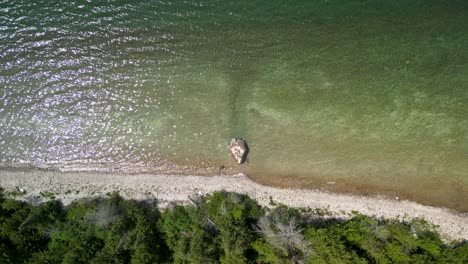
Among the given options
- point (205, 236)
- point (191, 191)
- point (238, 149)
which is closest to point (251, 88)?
point (238, 149)

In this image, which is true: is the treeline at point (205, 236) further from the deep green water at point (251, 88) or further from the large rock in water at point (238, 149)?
the deep green water at point (251, 88)

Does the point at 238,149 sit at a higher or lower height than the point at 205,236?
higher

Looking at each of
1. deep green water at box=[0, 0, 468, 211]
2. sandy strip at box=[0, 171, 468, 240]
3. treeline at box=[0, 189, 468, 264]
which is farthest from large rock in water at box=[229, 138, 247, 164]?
treeline at box=[0, 189, 468, 264]

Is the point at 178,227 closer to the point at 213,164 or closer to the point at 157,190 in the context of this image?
the point at 157,190

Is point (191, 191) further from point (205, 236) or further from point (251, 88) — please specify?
point (251, 88)

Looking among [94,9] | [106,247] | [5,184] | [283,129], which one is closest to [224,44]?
[283,129]

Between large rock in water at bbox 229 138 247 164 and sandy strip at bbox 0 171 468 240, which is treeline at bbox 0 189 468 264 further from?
large rock in water at bbox 229 138 247 164
